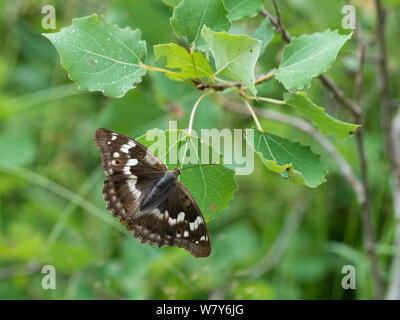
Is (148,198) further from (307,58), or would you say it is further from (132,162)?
(307,58)

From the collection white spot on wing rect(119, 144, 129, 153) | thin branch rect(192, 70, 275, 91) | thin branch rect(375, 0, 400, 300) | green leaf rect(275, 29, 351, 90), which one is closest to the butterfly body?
white spot on wing rect(119, 144, 129, 153)

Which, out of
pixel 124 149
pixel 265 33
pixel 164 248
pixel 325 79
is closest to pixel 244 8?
pixel 265 33

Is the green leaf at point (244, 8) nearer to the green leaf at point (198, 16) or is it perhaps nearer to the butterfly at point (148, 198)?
the green leaf at point (198, 16)

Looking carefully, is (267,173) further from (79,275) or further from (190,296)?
(79,275)

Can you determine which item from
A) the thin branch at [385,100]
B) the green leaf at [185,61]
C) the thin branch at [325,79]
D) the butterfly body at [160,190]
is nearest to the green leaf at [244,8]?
the thin branch at [325,79]
